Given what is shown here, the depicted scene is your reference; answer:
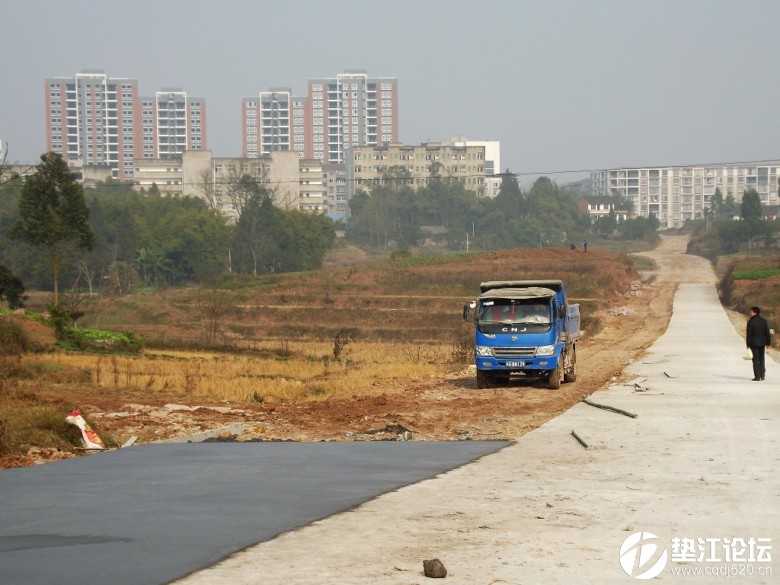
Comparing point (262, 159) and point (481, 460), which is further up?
point (262, 159)

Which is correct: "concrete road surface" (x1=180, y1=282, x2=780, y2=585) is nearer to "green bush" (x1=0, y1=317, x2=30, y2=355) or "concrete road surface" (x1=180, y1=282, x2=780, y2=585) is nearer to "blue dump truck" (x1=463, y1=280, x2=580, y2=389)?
"blue dump truck" (x1=463, y1=280, x2=580, y2=389)

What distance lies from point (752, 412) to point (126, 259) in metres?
89.2

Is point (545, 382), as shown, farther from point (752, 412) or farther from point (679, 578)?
point (679, 578)

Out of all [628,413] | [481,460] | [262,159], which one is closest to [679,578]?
[481,460]

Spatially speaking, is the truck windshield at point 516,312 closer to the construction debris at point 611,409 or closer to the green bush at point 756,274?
the construction debris at point 611,409

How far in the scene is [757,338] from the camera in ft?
84.5

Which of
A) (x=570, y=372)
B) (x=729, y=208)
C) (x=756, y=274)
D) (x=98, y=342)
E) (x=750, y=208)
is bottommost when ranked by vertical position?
(x=98, y=342)

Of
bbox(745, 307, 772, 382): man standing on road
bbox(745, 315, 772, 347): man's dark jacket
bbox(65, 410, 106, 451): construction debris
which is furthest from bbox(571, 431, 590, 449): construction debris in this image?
bbox(745, 315, 772, 347): man's dark jacket

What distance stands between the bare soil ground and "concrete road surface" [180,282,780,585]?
2212 mm

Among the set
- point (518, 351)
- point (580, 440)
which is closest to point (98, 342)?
point (518, 351)

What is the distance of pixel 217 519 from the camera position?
10.4 m

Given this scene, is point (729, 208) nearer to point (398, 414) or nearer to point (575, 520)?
point (398, 414)

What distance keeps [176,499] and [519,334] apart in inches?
580

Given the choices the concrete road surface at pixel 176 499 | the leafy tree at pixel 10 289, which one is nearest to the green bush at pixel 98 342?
the leafy tree at pixel 10 289
